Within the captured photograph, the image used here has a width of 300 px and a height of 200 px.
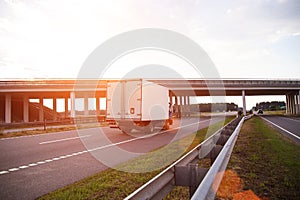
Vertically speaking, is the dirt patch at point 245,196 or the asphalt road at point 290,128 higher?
the dirt patch at point 245,196

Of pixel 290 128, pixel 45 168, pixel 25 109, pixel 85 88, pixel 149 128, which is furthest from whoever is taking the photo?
pixel 25 109

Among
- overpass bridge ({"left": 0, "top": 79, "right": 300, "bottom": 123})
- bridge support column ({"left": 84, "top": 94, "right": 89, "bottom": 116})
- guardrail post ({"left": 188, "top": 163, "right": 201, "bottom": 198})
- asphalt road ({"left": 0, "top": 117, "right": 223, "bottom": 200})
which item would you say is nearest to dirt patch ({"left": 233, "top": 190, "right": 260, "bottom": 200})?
guardrail post ({"left": 188, "top": 163, "right": 201, "bottom": 198})

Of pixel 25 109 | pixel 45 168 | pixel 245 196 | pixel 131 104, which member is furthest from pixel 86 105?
pixel 245 196

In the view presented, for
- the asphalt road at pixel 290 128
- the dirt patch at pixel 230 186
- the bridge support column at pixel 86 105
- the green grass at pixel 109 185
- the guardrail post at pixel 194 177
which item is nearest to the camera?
the guardrail post at pixel 194 177

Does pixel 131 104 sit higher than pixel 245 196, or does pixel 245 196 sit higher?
pixel 131 104

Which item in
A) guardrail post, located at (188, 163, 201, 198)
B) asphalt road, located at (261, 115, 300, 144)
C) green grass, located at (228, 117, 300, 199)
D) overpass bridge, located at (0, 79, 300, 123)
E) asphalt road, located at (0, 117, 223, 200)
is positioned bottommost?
asphalt road, located at (0, 117, 223, 200)

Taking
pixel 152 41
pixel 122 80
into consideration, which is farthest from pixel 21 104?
pixel 122 80

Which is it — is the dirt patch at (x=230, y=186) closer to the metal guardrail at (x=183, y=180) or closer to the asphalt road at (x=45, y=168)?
the metal guardrail at (x=183, y=180)

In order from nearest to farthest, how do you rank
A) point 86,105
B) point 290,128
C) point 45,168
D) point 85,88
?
point 45,168 < point 290,128 < point 85,88 < point 86,105

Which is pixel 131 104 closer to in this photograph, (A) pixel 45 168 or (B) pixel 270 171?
(A) pixel 45 168

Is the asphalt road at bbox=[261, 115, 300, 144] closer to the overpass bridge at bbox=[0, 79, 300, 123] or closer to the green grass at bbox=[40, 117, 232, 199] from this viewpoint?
the green grass at bbox=[40, 117, 232, 199]

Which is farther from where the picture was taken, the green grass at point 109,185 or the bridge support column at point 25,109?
the bridge support column at point 25,109

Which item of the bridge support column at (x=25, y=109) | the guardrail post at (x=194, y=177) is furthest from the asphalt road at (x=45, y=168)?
the bridge support column at (x=25, y=109)

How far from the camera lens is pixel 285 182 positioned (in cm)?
515
